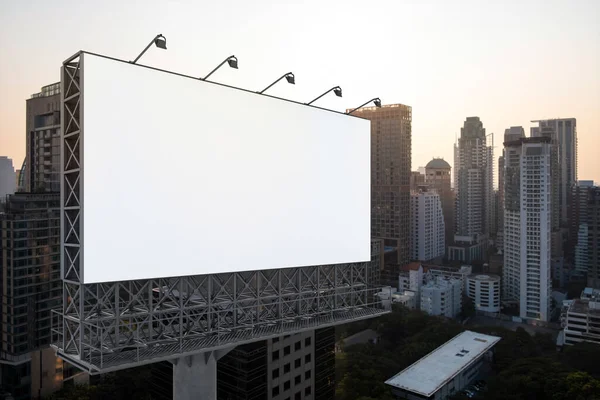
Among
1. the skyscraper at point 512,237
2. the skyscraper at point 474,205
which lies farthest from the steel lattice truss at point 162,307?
the skyscraper at point 474,205

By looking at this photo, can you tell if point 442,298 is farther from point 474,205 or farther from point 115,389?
point 474,205

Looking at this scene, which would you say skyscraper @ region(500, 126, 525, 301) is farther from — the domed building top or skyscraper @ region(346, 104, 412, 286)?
the domed building top

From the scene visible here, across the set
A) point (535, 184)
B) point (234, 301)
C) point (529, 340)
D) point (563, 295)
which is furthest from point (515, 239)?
point (234, 301)

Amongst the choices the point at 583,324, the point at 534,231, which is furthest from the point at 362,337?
the point at 534,231

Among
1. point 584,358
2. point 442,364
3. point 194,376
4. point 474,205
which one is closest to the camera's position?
point 194,376

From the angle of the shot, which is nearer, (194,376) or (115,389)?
(194,376)

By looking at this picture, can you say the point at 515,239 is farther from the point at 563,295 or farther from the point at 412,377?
the point at 412,377

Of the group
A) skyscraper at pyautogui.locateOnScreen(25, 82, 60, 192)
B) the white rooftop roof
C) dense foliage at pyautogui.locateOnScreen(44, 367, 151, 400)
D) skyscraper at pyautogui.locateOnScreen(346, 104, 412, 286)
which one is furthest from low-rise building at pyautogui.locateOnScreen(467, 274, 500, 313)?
skyscraper at pyautogui.locateOnScreen(25, 82, 60, 192)
